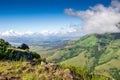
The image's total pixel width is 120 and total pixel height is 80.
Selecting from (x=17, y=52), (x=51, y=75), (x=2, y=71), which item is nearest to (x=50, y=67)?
(x=51, y=75)

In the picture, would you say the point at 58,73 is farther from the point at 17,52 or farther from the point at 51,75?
the point at 17,52

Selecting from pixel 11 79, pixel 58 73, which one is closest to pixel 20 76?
pixel 11 79

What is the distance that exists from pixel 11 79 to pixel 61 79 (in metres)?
13.4

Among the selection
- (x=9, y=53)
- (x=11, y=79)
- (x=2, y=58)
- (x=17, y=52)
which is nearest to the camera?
(x=11, y=79)

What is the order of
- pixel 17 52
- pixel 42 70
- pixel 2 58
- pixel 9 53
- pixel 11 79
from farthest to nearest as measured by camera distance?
pixel 17 52, pixel 9 53, pixel 2 58, pixel 42 70, pixel 11 79

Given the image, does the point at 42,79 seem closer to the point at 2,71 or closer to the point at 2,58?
the point at 2,71

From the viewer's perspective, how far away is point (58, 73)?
6812cm

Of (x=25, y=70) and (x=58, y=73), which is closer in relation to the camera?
(x=58, y=73)

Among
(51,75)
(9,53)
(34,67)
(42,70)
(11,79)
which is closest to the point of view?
(11,79)

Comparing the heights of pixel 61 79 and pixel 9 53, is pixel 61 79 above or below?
below

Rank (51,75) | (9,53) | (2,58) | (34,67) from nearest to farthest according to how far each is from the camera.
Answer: (51,75) < (34,67) < (2,58) < (9,53)

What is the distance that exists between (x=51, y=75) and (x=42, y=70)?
618cm

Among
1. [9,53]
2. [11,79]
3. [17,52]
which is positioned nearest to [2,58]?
[9,53]

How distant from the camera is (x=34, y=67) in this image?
76.9 m
